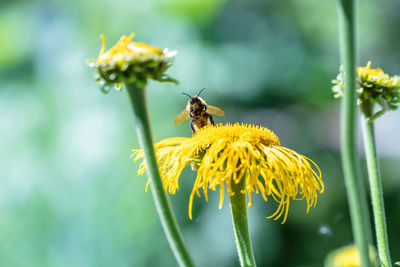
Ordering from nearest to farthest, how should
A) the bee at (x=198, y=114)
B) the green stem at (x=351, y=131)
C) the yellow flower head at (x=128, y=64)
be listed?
the green stem at (x=351, y=131) < the yellow flower head at (x=128, y=64) < the bee at (x=198, y=114)

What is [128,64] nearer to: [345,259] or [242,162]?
[242,162]

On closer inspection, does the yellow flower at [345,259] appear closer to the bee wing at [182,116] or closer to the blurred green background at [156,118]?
the bee wing at [182,116]

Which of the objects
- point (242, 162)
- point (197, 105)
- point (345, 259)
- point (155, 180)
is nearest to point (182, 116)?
point (197, 105)

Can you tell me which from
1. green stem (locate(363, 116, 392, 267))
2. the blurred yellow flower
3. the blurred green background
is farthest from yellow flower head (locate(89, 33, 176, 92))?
the blurred green background

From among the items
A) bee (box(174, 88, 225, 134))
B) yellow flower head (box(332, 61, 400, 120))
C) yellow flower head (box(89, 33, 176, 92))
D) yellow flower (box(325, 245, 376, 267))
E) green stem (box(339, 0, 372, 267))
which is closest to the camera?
green stem (box(339, 0, 372, 267))

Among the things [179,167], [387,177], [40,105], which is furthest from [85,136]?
[179,167]

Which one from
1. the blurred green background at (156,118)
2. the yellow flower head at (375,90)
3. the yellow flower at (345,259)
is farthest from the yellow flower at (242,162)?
the blurred green background at (156,118)

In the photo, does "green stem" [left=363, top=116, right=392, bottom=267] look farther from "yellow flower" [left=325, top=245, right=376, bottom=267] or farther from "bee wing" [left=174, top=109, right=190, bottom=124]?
"bee wing" [left=174, top=109, right=190, bottom=124]
